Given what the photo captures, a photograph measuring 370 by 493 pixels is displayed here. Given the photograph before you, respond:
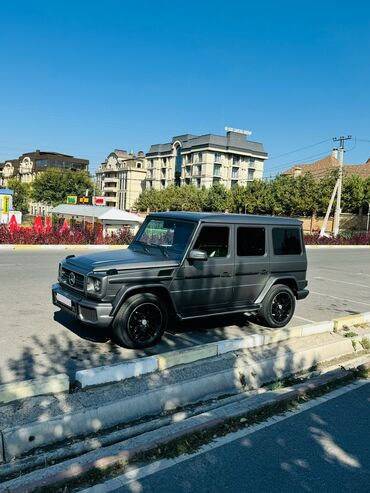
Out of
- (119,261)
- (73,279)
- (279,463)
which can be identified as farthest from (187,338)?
(279,463)

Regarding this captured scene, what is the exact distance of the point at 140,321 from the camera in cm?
566

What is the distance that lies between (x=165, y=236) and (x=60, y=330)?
7.34 feet

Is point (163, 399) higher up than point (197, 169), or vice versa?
point (197, 169)

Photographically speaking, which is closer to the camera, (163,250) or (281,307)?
(163,250)

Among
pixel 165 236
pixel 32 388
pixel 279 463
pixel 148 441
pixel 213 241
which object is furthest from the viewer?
pixel 165 236

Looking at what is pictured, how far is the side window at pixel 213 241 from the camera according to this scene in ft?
20.2

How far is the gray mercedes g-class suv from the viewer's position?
5.43 meters

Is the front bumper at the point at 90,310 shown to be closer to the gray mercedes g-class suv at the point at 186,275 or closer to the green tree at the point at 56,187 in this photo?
the gray mercedes g-class suv at the point at 186,275

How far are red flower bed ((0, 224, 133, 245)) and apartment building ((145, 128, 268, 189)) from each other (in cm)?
7293

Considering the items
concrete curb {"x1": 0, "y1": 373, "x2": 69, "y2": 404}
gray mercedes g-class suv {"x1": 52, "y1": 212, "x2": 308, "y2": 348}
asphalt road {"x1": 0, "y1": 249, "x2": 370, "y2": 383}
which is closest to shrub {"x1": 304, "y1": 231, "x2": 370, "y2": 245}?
asphalt road {"x1": 0, "y1": 249, "x2": 370, "y2": 383}

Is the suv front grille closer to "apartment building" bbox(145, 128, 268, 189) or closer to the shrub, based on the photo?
the shrub

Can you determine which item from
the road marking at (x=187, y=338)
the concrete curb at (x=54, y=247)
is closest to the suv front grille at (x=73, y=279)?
the road marking at (x=187, y=338)

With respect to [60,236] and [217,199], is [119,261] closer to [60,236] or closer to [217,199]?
[60,236]

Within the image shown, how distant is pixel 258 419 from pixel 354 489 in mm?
1137
